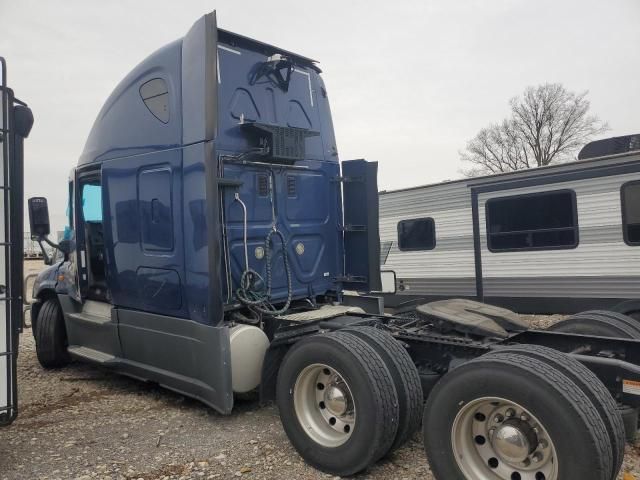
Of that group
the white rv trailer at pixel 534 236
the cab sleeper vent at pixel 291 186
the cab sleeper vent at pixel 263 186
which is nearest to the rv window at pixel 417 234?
the white rv trailer at pixel 534 236

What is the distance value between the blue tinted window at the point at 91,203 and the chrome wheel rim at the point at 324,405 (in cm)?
332

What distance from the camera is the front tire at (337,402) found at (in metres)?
3.14

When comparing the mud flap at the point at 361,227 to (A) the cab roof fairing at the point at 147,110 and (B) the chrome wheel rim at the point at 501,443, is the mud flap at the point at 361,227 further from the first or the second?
(B) the chrome wheel rim at the point at 501,443

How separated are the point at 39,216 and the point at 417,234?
6467 millimetres

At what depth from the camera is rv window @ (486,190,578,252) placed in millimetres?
7352

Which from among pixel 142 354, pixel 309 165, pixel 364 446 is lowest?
pixel 364 446

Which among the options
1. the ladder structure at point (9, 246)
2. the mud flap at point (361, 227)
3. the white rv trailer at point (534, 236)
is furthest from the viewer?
the white rv trailer at point (534, 236)

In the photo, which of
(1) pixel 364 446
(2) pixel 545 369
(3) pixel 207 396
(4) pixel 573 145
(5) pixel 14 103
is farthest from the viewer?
(4) pixel 573 145

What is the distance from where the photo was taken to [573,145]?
108ft

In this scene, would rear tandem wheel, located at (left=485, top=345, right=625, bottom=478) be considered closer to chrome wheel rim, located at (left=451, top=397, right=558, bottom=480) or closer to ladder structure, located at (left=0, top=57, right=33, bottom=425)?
chrome wheel rim, located at (left=451, top=397, right=558, bottom=480)

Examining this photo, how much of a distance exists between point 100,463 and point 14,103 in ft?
8.62

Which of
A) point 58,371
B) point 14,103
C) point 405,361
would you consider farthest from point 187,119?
point 58,371

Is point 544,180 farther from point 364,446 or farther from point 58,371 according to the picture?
point 58,371

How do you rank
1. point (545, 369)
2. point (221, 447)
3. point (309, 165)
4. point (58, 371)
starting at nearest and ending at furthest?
point (545, 369) < point (221, 447) < point (309, 165) < point (58, 371)
